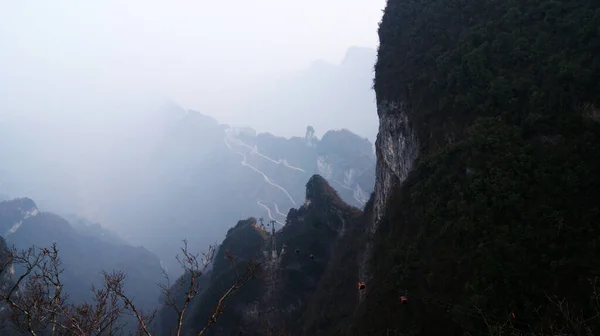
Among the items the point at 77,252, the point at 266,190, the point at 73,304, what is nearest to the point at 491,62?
the point at 73,304

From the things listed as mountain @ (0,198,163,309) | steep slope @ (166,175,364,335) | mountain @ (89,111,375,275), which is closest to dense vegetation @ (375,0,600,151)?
steep slope @ (166,175,364,335)

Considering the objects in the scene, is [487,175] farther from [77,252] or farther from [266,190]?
[266,190]

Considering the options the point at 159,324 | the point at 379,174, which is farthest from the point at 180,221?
the point at 379,174

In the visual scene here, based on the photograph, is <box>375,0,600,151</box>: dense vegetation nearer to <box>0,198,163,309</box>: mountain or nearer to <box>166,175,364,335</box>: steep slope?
<box>166,175,364,335</box>: steep slope

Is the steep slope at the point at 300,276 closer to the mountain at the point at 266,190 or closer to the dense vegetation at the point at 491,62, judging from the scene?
the dense vegetation at the point at 491,62

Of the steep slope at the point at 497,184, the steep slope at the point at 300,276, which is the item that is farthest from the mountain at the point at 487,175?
the steep slope at the point at 300,276

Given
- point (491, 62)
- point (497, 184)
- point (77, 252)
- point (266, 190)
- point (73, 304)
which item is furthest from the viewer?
point (266, 190)
